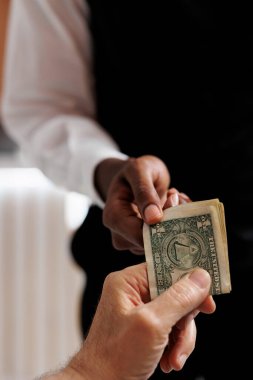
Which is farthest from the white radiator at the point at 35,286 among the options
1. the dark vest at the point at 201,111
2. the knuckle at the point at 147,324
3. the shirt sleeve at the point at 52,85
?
the knuckle at the point at 147,324

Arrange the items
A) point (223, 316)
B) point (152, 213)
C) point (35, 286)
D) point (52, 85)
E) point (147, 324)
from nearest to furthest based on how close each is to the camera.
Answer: point (147, 324), point (152, 213), point (223, 316), point (52, 85), point (35, 286)

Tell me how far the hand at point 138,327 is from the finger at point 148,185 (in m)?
0.06

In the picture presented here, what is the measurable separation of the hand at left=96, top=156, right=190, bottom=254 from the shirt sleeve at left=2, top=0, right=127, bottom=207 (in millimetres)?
236

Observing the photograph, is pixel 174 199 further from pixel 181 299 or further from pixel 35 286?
pixel 35 286

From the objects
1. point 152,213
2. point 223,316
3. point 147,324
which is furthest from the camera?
point 223,316

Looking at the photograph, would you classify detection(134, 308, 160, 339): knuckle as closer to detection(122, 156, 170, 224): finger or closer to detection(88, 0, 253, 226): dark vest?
detection(122, 156, 170, 224): finger

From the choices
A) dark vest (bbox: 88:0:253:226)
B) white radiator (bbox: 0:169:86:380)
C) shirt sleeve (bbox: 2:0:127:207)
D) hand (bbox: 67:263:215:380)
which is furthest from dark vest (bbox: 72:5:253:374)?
white radiator (bbox: 0:169:86:380)

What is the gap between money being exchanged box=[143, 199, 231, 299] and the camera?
0.52 meters

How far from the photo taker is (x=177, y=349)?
0.49 m

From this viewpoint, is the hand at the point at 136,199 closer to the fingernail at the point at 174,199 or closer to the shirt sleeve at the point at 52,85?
the fingernail at the point at 174,199

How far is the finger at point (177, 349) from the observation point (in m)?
0.49

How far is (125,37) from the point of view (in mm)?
807

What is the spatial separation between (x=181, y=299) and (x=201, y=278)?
4 cm

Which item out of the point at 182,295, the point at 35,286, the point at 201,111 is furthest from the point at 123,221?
the point at 35,286
